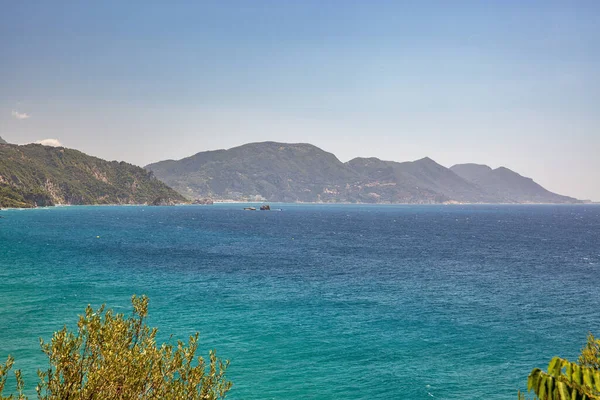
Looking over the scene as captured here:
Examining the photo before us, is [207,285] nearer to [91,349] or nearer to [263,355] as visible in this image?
[263,355]

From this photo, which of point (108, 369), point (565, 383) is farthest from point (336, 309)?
point (565, 383)

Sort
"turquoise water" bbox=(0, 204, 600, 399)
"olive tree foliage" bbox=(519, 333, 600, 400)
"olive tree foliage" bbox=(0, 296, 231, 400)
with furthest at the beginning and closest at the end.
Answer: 1. "turquoise water" bbox=(0, 204, 600, 399)
2. "olive tree foliage" bbox=(0, 296, 231, 400)
3. "olive tree foliage" bbox=(519, 333, 600, 400)

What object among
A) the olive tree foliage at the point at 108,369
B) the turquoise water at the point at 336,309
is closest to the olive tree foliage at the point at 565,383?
the olive tree foliage at the point at 108,369

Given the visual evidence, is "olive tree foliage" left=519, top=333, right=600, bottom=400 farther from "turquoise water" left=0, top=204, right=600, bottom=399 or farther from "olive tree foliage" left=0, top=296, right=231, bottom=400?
"turquoise water" left=0, top=204, right=600, bottom=399

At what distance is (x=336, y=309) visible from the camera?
237ft

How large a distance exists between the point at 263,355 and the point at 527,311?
49.1 m

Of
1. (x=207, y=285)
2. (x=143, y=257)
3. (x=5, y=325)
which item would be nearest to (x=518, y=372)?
(x=207, y=285)

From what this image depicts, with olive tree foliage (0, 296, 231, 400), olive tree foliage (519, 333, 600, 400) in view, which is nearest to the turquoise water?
olive tree foliage (0, 296, 231, 400)

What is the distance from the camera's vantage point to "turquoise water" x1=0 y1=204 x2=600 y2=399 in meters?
47.3

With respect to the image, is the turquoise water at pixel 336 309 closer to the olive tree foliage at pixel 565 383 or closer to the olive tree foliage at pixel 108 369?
the olive tree foliage at pixel 108 369

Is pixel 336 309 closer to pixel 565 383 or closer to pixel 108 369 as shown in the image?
pixel 108 369

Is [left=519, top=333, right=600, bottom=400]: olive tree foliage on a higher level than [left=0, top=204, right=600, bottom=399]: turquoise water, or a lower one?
higher

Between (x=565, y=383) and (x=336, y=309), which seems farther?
(x=336, y=309)

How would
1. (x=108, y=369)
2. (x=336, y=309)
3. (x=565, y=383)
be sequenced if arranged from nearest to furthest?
(x=565, y=383) < (x=108, y=369) < (x=336, y=309)
